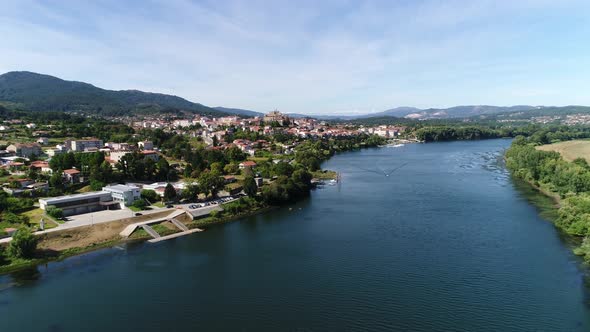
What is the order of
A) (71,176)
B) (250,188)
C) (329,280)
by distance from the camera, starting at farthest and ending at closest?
(71,176)
(250,188)
(329,280)

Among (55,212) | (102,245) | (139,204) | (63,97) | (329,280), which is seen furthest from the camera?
A: (63,97)

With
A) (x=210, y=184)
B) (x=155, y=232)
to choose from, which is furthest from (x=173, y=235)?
(x=210, y=184)

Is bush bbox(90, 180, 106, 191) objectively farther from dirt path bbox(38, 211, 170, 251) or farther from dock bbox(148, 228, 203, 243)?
dock bbox(148, 228, 203, 243)

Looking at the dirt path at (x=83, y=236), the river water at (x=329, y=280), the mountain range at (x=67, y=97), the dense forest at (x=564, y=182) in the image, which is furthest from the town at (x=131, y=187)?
the mountain range at (x=67, y=97)

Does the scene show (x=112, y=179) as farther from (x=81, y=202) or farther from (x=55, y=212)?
(x=55, y=212)

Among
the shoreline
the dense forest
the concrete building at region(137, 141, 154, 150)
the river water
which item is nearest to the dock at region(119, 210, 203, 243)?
the shoreline

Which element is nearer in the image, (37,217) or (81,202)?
(37,217)

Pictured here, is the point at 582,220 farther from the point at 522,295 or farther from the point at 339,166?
the point at 339,166
